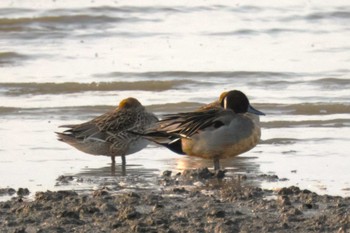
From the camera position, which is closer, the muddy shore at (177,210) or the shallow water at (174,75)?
the muddy shore at (177,210)

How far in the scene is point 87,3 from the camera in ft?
76.6

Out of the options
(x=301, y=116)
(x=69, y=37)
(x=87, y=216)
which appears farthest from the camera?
(x=69, y=37)

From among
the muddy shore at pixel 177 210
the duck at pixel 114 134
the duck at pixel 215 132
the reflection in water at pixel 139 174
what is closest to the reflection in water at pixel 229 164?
the reflection in water at pixel 139 174

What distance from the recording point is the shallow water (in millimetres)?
11391

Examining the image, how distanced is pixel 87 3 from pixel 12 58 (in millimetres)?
5160

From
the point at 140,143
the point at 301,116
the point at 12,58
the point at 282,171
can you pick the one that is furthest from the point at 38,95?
the point at 282,171

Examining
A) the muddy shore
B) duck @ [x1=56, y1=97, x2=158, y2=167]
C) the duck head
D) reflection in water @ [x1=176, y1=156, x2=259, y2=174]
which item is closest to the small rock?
the muddy shore

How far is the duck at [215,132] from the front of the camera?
10.7 metres

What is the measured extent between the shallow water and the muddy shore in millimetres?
763

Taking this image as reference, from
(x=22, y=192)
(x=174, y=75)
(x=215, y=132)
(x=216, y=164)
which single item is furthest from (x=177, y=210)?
(x=174, y=75)

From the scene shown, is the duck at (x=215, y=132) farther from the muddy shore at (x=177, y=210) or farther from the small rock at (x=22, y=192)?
the small rock at (x=22, y=192)

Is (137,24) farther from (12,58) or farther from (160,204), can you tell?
(160,204)

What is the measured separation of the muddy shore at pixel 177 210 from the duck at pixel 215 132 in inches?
37.2

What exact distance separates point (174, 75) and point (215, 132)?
21.5 ft
